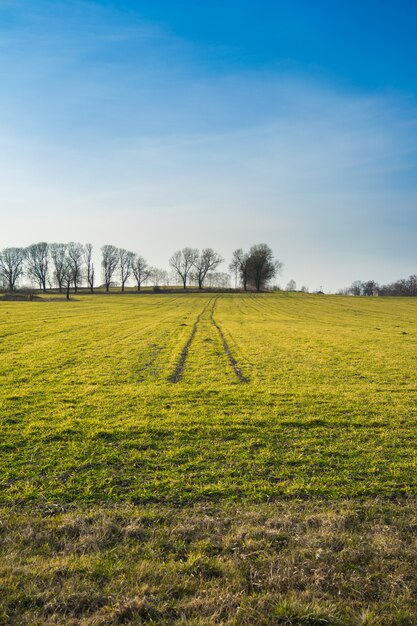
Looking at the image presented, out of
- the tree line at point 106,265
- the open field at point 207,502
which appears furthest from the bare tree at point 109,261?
the open field at point 207,502

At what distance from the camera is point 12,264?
404 feet

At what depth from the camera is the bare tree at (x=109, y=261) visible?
13350 centimetres

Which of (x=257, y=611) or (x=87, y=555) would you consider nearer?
(x=257, y=611)

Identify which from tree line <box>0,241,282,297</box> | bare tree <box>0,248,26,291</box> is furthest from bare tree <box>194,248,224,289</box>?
bare tree <box>0,248,26,291</box>

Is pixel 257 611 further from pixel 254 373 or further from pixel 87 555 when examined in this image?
pixel 254 373

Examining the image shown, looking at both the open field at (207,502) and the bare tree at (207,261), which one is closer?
the open field at (207,502)

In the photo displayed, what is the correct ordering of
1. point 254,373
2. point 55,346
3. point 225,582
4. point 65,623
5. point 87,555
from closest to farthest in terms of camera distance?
point 65,623, point 225,582, point 87,555, point 254,373, point 55,346

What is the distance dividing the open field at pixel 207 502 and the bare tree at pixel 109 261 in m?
125

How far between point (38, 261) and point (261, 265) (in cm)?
8802

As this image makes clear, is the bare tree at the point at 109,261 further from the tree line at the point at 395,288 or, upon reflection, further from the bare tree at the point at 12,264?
the tree line at the point at 395,288

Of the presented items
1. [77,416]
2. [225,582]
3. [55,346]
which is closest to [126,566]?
[225,582]

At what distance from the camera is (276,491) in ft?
21.0

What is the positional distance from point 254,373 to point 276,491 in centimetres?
1001

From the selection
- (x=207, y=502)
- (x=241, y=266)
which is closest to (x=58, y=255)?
(x=241, y=266)
